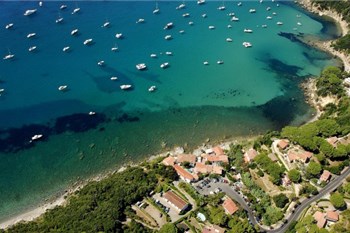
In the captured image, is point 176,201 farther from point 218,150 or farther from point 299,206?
point 299,206

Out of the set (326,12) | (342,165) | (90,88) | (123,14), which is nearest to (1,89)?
(90,88)

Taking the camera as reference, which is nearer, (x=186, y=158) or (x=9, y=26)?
(x=186, y=158)

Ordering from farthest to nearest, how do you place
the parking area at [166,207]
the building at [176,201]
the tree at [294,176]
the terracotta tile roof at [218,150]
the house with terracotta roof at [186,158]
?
1. the terracotta tile roof at [218,150]
2. the house with terracotta roof at [186,158]
3. the tree at [294,176]
4. the building at [176,201]
5. the parking area at [166,207]

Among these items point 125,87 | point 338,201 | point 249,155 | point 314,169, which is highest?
point 338,201

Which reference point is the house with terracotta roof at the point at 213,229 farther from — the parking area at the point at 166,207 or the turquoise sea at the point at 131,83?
the turquoise sea at the point at 131,83

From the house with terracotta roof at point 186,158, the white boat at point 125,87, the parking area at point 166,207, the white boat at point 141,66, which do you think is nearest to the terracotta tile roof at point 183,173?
the house with terracotta roof at point 186,158

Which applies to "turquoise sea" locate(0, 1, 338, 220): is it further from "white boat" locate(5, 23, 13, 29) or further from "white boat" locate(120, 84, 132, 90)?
"white boat" locate(5, 23, 13, 29)

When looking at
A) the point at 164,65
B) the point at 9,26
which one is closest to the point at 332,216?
the point at 164,65
